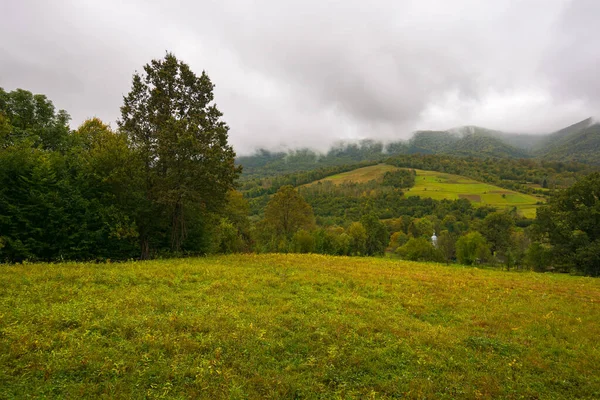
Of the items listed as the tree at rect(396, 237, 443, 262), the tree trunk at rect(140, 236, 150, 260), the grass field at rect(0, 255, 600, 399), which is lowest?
the tree at rect(396, 237, 443, 262)

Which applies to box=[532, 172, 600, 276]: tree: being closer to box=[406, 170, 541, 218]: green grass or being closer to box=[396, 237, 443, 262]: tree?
box=[396, 237, 443, 262]: tree

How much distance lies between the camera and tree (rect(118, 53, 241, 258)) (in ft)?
69.9

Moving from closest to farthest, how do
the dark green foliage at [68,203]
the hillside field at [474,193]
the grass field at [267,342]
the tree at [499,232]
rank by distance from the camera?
the grass field at [267,342]
the dark green foliage at [68,203]
the tree at [499,232]
the hillside field at [474,193]

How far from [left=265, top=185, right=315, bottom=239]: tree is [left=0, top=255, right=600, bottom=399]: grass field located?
3622cm

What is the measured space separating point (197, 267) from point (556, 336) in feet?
57.9

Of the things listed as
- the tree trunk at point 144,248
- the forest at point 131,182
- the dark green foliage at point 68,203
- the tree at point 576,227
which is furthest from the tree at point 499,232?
the dark green foliage at point 68,203

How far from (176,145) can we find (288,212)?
32616 millimetres

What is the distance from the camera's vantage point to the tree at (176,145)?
2130 centimetres

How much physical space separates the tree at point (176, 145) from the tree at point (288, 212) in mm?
26873

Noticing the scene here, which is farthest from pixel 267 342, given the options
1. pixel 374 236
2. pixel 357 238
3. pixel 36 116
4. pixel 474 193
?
pixel 474 193

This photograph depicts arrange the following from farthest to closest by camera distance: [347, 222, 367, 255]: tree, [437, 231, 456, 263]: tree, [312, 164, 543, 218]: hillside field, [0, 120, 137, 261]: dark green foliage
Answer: [312, 164, 543, 218]: hillside field < [437, 231, 456, 263]: tree < [347, 222, 367, 255]: tree < [0, 120, 137, 261]: dark green foliage

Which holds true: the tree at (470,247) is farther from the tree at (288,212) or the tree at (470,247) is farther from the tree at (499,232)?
the tree at (288,212)

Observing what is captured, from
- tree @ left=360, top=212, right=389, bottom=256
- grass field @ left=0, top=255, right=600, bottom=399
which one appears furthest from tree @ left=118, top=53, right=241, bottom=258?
tree @ left=360, top=212, right=389, bottom=256

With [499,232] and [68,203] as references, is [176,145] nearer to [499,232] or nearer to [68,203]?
[68,203]
